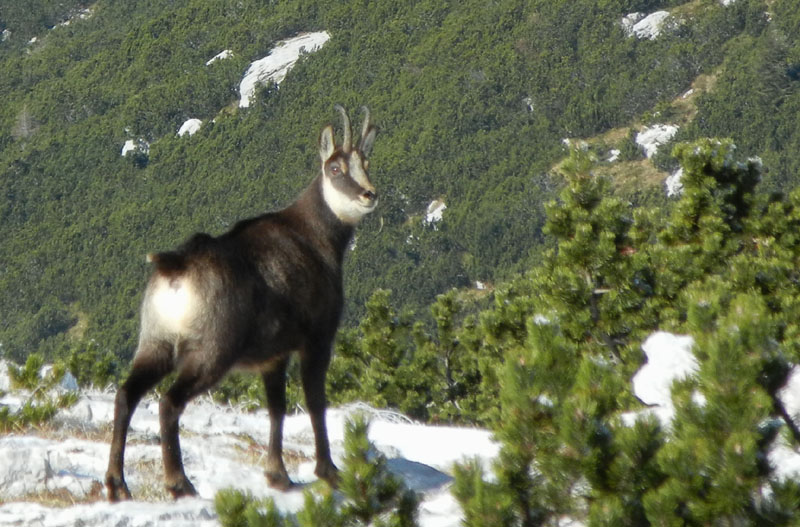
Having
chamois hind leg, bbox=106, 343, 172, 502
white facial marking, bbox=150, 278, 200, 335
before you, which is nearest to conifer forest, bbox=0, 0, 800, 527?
chamois hind leg, bbox=106, 343, 172, 502

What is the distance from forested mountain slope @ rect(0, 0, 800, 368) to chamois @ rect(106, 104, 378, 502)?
90.0 meters

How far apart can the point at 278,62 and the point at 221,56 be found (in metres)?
10.7

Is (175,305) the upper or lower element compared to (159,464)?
upper

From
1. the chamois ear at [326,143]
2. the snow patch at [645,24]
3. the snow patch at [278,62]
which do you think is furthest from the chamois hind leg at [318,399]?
the snow patch at [278,62]

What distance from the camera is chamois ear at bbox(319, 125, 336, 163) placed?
347 inches

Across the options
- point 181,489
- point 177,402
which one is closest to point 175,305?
point 177,402

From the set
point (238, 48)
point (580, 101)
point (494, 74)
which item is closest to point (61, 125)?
point (238, 48)

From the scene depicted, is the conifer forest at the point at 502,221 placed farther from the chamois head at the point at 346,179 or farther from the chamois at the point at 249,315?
the chamois head at the point at 346,179

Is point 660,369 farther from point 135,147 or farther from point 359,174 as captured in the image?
point 135,147

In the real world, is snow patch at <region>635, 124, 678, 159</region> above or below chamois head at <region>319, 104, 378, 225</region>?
below

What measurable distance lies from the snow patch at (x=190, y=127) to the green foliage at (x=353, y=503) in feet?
567

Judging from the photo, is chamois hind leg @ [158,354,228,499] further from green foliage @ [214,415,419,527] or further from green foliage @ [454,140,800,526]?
green foliage @ [454,140,800,526]

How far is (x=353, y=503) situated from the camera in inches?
224

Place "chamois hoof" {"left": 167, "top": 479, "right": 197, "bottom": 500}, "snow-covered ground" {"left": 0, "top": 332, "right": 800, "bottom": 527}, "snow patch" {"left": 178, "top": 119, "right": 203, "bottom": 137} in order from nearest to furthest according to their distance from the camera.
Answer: "snow-covered ground" {"left": 0, "top": 332, "right": 800, "bottom": 527} < "chamois hoof" {"left": 167, "top": 479, "right": 197, "bottom": 500} < "snow patch" {"left": 178, "top": 119, "right": 203, "bottom": 137}
